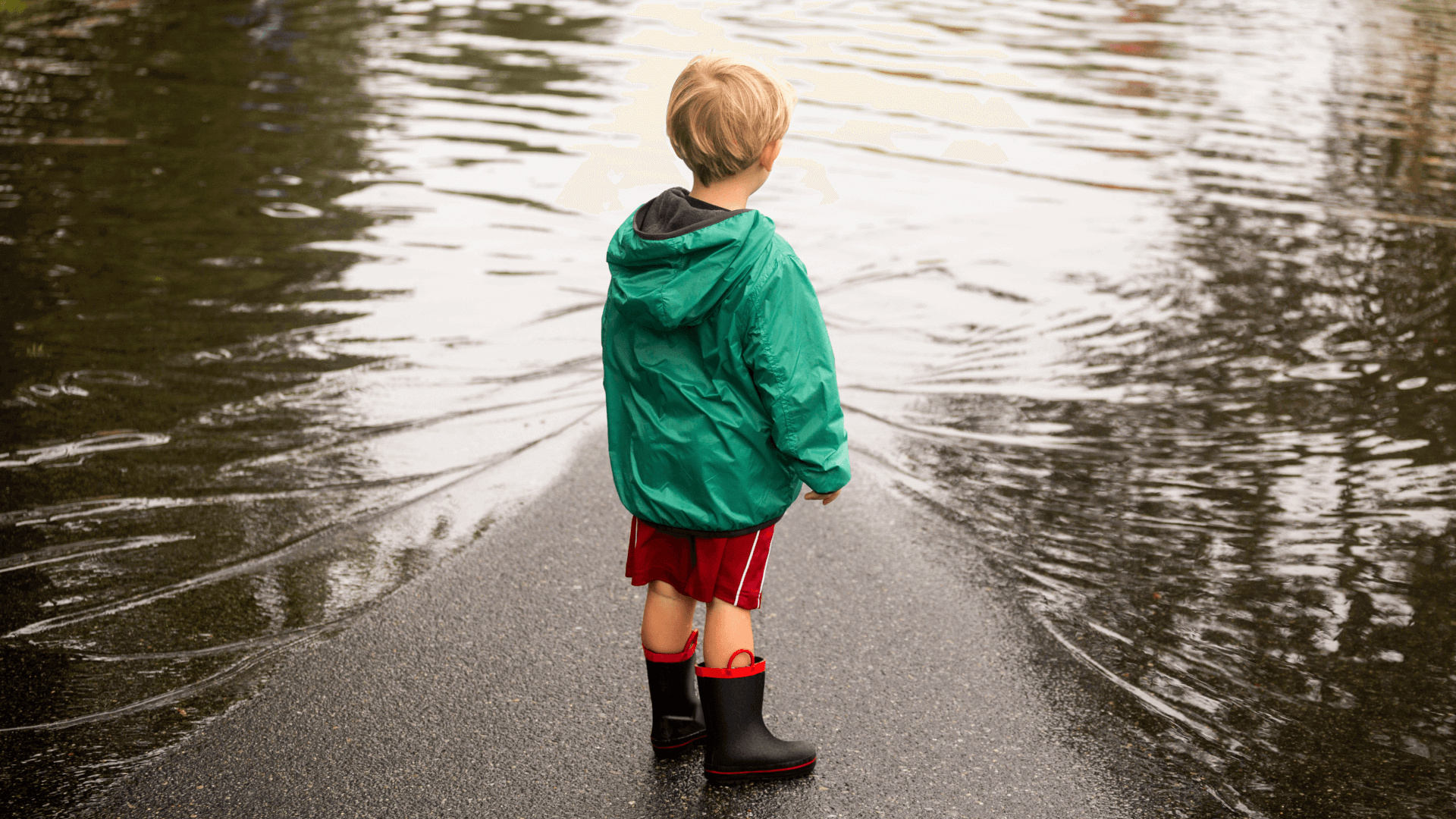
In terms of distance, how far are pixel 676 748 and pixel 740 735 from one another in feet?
0.75

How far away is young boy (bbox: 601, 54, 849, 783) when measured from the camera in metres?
2.40

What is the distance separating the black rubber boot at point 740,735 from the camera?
2.68 meters

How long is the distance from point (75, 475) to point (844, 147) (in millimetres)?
7219

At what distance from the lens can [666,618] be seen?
8.93 ft

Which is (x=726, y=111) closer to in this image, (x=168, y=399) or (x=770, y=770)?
(x=770, y=770)

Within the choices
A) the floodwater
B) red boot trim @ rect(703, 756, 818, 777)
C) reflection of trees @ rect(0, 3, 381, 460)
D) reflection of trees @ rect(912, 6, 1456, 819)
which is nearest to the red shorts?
red boot trim @ rect(703, 756, 818, 777)

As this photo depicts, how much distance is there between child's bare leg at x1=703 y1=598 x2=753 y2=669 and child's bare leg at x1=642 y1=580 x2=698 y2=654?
7 cm

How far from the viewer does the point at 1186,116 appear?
11.8 m

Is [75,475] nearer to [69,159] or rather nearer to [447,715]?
[447,715]

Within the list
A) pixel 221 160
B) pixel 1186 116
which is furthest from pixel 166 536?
pixel 1186 116

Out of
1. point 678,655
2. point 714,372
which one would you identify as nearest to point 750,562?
point 678,655

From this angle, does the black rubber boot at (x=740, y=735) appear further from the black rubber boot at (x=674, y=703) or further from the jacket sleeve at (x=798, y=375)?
the jacket sleeve at (x=798, y=375)

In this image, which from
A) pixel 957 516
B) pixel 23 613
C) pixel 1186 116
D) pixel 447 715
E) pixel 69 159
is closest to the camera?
pixel 447 715

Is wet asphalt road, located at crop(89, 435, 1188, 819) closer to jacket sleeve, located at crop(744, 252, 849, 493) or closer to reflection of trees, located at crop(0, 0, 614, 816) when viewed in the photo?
reflection of trees, located at crop(0, 0, 614, 816)
